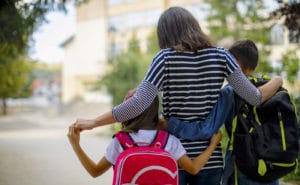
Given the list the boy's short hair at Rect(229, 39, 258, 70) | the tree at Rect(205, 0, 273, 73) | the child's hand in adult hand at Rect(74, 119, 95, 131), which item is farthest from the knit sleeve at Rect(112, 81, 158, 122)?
the tree at Rect(205, 0, 273, 73)

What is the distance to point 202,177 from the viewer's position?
202 centimetres

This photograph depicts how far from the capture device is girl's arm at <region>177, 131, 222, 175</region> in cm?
189

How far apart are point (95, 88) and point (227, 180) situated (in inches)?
603

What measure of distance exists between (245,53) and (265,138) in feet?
1.46

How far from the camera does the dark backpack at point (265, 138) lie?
2.05 meters

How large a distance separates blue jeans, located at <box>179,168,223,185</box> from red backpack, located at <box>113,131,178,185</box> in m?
0.22

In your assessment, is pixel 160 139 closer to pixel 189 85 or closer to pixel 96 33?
pixel 189 85

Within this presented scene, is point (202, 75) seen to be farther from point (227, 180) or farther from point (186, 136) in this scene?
point (227, 180)

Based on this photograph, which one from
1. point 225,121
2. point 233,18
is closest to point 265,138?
point 225,121

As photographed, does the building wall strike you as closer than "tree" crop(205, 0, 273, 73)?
No

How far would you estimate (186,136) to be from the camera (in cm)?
192

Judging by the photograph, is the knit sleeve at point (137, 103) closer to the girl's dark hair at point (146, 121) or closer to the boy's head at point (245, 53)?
the girl's dark hair at point (146, 121)

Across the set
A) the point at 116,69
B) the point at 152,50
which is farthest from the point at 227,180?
the point at 152,50

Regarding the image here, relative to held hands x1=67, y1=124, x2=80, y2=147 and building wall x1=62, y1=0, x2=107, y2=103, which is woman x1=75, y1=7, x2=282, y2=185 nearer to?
held hands x1=67, y1=124, x2=80, y2=147
